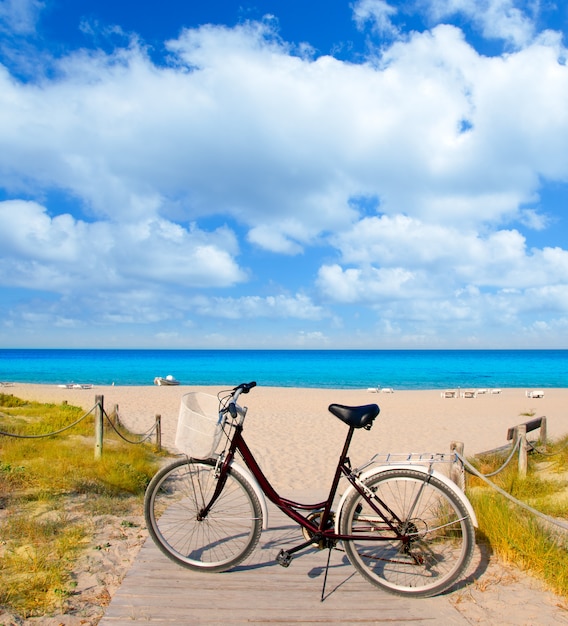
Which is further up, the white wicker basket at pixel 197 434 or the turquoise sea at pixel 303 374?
the white wicker basket at pixel 197 434

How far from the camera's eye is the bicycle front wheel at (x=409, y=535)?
132 inches

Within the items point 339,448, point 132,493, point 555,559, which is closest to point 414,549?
point 555,559

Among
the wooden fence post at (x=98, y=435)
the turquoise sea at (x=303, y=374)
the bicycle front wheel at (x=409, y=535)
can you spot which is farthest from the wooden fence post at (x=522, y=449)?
the turquoise sea at (x=303, y=374)

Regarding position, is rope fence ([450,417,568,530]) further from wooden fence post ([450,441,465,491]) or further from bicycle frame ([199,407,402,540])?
bicycle frame ([199,407,402,540])

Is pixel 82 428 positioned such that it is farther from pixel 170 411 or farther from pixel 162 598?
pixel 170 411

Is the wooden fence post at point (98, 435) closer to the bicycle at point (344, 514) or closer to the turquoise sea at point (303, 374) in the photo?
the bicycle at point (344, 514)

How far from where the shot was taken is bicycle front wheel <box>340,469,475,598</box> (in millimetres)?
3346

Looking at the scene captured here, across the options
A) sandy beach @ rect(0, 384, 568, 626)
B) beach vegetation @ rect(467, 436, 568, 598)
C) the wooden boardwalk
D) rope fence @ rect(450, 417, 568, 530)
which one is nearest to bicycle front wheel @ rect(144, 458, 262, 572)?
the wooden boardwalk

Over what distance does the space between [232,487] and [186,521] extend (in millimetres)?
951

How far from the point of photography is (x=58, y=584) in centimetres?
353

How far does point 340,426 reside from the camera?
17.5m

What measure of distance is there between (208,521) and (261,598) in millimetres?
802

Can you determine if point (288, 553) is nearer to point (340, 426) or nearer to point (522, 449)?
point (522, 449)

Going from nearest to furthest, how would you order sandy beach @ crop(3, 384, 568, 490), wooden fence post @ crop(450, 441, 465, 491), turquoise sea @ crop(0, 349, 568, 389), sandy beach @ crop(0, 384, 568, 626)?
1. sandy beach @ crop(0, 384, 568, 626)
2. wooden fence post @ crop(450, 441, 465, 491)
3. sandy beach @ crop(3, 384, 568, 490)
4. turquoise sea @ crop(0, 349, 568, 389)
